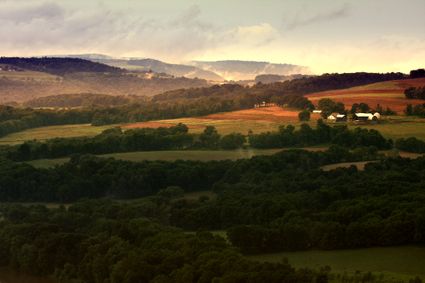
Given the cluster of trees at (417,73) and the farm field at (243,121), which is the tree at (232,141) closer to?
the farm field at (243,121)

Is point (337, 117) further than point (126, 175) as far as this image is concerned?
Yes

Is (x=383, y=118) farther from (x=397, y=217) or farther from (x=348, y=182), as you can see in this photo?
(x=397, y=217)

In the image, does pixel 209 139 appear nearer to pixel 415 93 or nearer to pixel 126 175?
pixel 126 175

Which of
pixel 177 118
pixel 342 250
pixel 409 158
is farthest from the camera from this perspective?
pixel 177 118

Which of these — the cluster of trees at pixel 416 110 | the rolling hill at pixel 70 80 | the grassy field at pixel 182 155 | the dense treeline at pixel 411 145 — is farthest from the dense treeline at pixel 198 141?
the rolling hill at pixel 70 80

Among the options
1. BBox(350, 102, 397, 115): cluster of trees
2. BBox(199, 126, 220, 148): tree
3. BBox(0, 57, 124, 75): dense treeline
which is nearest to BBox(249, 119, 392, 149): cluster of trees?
BBox(199, 126, 220, 148): tree

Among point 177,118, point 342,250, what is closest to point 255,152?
point 177,118

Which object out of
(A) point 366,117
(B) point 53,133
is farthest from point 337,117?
(B) point 53,133
